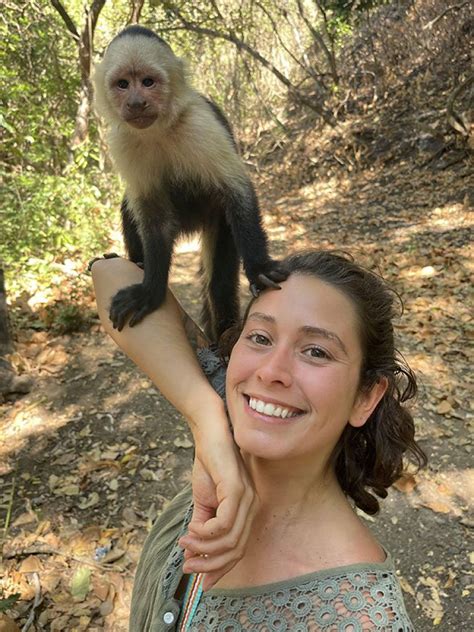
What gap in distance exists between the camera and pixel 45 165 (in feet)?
23.9

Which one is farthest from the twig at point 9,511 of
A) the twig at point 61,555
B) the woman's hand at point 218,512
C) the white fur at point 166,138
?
the woman's hand at point 218,512

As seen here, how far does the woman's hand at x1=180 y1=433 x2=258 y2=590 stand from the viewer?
102 centimetres

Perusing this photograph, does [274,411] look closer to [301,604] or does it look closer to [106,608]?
[301,604]

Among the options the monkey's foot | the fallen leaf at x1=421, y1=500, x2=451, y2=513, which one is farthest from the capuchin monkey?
the fallen leaf at x1=421, y1=500, x2=451, y2=513

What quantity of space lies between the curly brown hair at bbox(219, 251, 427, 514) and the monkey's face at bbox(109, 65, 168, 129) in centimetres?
129

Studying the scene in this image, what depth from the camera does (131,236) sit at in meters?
2.73

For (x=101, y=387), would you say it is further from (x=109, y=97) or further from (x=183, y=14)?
(x=183, y=14)

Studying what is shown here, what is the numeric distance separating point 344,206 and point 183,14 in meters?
4.71

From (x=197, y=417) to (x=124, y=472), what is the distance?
2.28 m

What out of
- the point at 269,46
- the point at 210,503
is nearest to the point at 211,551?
the point at 210,503

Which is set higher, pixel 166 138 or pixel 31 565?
pixel 166 138

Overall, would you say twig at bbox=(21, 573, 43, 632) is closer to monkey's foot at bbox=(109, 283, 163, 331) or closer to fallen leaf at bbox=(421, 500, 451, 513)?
monkey's foot at bbox=(109, 283, 163, 331)

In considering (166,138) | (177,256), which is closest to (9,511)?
(166,138)

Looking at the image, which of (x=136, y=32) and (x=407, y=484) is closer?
(x=136, y=32)
